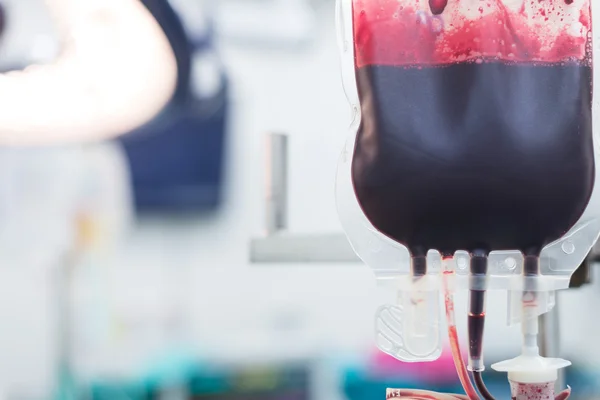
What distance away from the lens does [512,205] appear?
390mm

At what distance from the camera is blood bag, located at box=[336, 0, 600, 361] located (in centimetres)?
39

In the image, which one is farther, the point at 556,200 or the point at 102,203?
the point at 102,203

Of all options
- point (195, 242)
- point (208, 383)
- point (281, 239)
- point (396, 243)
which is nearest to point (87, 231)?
point (195, 242)

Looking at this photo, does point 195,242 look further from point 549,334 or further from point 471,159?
point 471,159

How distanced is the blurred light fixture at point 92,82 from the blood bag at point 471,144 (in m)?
0.79

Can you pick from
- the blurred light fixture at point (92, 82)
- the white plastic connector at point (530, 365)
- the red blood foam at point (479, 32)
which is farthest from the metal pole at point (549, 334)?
the blurred light fixture at point (92, 82)

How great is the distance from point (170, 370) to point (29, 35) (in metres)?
0.76

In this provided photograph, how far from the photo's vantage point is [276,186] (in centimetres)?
88

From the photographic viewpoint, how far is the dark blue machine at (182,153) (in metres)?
1.15

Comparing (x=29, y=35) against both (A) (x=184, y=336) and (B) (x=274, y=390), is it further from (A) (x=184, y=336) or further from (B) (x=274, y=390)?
(B) (x=274, y=390)

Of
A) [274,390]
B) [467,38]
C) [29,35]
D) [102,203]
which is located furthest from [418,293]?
[29,35]

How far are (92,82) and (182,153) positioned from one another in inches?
9.2

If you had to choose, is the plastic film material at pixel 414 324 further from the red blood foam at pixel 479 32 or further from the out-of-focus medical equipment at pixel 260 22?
the out-of-focus medical equipment at pixel 260 22

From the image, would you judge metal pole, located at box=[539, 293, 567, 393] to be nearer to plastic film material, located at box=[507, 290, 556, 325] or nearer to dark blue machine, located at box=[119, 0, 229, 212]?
plastic film material, located at box=[507, 290, 556, 325]
